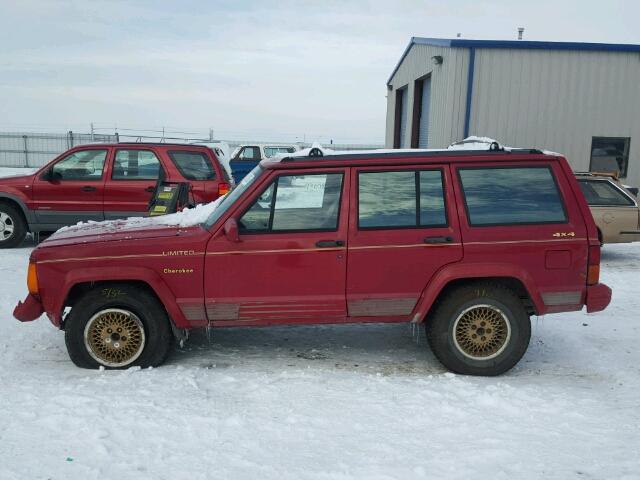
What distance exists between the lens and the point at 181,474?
3.12 m

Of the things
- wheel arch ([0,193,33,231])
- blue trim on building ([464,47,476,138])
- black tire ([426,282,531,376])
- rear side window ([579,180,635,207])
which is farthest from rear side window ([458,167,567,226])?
blue trim on building ([464,47,476,138])

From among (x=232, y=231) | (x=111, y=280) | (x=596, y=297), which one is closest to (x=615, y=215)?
(x=596, y=297)

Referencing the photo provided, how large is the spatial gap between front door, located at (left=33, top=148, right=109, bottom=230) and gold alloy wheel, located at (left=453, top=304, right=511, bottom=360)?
21.8 ft

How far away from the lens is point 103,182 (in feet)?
29.9

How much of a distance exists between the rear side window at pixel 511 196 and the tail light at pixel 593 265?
326 mm

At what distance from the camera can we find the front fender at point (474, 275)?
14.4 feet

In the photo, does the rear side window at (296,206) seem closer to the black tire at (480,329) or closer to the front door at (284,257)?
the front door at (284,257)

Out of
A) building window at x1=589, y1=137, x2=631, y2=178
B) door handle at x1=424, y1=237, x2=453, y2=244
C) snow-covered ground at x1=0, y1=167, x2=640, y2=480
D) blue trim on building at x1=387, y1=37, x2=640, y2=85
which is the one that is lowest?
snow-covered ground at x1=0, y1=167, x2=640, y2=480

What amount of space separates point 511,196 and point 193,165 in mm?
5982

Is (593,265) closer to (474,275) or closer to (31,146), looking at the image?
(474,275)

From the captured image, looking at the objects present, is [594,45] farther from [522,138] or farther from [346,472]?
[346,472]

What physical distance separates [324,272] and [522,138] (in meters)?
11.5

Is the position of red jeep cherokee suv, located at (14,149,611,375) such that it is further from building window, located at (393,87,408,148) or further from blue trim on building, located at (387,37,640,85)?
building window, located at (393,87,408,148)

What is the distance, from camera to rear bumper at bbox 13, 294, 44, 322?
14.8ft
